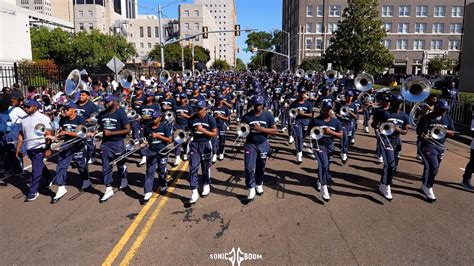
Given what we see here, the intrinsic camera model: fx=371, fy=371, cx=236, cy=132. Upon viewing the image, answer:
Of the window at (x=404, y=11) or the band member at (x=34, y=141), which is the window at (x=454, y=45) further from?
the band member at (x=34, y=141)

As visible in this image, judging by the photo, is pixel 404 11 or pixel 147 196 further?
pixel 404 11

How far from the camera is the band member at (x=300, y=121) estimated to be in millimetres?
10523

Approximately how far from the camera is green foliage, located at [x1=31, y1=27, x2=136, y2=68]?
50.4 meters

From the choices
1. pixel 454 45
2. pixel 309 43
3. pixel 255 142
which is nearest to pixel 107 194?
pixel 255 142

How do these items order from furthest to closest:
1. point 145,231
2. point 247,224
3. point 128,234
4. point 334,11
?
point 334,11 → point 247,224 → point 145,231 → point 128,234

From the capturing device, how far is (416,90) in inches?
344

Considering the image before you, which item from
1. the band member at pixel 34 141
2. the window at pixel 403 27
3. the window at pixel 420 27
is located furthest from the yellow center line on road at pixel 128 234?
the window at pixel 420 27

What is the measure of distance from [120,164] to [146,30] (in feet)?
363

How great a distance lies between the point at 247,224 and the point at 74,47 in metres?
51.9

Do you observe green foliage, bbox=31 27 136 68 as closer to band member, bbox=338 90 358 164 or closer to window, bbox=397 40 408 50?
band member, bbox=338 90 358 164

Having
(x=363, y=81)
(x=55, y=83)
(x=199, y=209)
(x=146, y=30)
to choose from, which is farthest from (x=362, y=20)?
(x=146, y=30)

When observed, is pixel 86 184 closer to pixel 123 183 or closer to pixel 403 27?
pixel 123 183

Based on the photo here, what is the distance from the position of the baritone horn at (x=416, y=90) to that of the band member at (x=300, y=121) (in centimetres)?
274

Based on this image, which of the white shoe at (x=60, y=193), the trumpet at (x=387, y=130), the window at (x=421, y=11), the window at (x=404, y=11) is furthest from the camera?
the window at (x=404, y=11)
